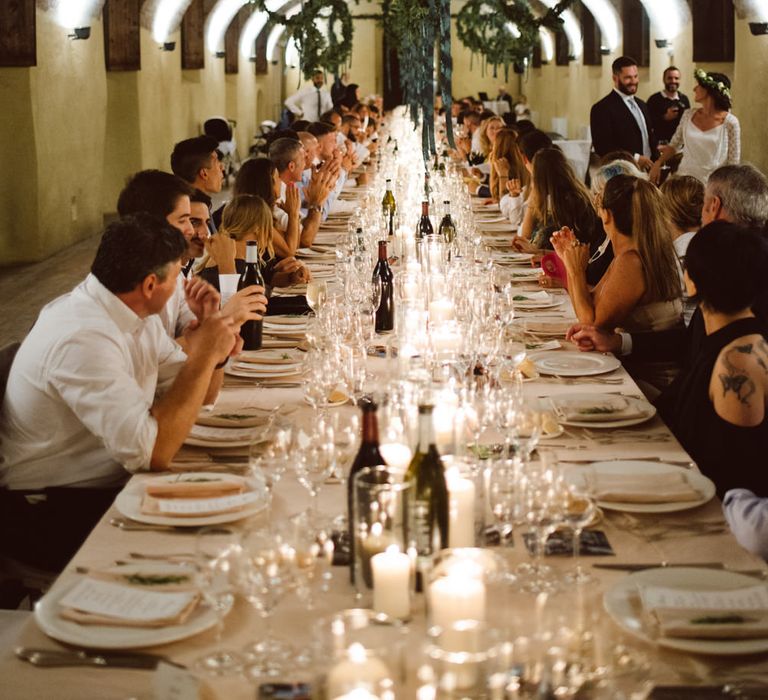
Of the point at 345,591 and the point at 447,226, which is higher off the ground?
the point at 447,226

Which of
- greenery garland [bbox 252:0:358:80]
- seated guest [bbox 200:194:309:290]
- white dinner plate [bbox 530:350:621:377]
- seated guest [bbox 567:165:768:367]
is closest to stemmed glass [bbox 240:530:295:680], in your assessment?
white dinner plate [bbox 530:350:621:377]

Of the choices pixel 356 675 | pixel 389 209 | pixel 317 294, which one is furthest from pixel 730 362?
pixel 389 209

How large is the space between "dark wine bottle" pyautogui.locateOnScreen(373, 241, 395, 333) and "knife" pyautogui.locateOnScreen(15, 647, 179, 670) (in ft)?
7.98

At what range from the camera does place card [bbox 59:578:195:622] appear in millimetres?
1738

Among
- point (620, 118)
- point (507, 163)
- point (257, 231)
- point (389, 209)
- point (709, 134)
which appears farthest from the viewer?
point (620, 118)

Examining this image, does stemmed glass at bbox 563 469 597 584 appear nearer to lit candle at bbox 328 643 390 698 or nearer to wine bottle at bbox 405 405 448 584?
wine bottle at bbox 405 405 448 584

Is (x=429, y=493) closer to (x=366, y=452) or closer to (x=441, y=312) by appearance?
(x=366, y=452)

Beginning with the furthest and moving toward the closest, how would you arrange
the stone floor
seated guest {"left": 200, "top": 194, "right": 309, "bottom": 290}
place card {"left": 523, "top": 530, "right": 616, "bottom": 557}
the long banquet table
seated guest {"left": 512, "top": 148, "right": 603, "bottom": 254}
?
1. the stone floor
2. seated guest {"left": 512, "top": 148, "right": 603, "bottom": 254}
3. seated guest {"left": 200, "top": 194, "right": 309, "bottom": 290}
4. place card {"left": 523, "top": 530, "right": 616, "bottom": 557}
5. the long banquet table

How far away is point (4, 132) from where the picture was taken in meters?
10.2

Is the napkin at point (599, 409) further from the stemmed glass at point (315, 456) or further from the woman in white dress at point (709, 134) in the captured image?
the woman in white dress at point (709, 134)

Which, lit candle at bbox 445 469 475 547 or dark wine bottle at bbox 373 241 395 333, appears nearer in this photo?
lit candle at bbox 445 469 475 547

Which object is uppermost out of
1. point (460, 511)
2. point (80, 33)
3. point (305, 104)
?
point (80, 33)

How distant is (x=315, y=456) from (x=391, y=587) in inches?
18.2

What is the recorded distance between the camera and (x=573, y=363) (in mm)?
3459
